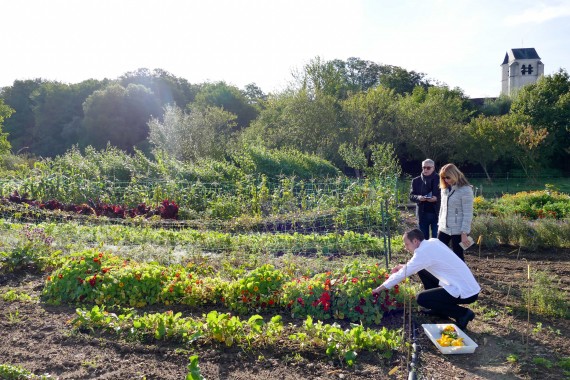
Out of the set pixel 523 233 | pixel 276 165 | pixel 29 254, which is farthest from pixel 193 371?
pixel 276 165

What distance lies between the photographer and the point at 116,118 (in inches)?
1403

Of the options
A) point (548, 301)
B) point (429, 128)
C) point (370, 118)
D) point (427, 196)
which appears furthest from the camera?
point (429, 128)

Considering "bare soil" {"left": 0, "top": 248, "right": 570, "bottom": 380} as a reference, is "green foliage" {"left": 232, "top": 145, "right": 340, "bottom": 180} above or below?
above

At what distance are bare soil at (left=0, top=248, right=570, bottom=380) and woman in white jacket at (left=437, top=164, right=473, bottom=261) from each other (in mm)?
1057

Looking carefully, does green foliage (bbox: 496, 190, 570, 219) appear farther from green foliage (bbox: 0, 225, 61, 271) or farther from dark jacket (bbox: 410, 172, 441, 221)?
green foliage (bbox: 0, 225, 61, 271)

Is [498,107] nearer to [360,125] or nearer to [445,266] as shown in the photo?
[360,125]

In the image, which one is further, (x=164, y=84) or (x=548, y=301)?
(x=164, y=84)

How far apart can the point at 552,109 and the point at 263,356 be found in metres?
27.2

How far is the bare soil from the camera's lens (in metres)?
3.33

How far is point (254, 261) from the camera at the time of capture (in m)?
5.94

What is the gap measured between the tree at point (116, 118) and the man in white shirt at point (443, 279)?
33862 mm

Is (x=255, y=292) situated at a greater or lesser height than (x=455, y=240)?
lesser

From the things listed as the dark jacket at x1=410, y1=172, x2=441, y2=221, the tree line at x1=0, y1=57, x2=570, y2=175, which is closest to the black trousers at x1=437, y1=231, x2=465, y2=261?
the dark jacket at x1=410, y1=172, x2=441, y2=221

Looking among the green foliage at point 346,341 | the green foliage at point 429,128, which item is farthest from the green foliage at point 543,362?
the green foliage at point 429,128
